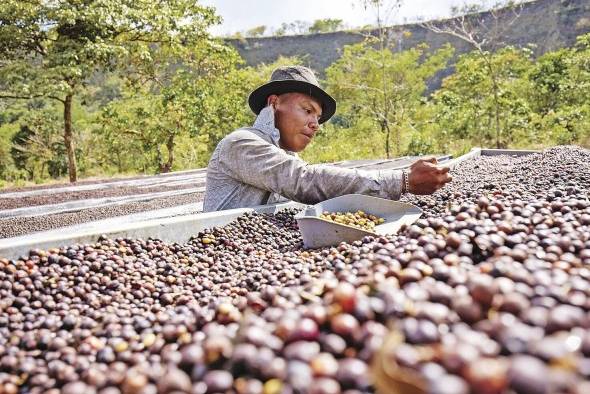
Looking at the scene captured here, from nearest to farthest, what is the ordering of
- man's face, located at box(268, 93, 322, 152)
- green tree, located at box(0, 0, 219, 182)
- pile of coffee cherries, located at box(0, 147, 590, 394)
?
1. pile of coffee cherries, located at box(0, 147, 590, 394)
2. man's face, located at box(268, 93, 322, 152)
3. green tree, located at box(0, 0, 219, 182)

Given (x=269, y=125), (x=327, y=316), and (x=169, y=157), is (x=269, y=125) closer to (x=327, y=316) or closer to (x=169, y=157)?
(x=327, y=316)

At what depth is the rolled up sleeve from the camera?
8.95ft

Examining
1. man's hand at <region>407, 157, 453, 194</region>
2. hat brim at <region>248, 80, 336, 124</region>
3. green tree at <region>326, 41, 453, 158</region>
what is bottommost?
man's hand at <region>407, 157, 453, 194</region>

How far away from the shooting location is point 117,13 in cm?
944

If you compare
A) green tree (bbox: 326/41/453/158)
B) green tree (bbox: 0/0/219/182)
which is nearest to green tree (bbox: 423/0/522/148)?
green tree (bbox: 326/41/453/158)

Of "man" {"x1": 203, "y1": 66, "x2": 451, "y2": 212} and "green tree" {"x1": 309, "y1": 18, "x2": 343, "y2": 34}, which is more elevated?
"green tree" {"x1": 309, "y1": 18, "x2": 343, "y2": 34}

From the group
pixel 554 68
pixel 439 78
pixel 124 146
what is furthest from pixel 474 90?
pixel 439 78

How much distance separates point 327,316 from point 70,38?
416 inches

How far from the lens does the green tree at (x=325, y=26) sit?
4772cm

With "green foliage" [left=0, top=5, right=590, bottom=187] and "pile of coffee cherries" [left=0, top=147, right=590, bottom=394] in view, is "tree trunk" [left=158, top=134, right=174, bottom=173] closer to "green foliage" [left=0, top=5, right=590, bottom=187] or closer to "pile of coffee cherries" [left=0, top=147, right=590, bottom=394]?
"green foliage" [left=0, top=5, right=590, bottom=187]

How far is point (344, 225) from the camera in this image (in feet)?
6.80

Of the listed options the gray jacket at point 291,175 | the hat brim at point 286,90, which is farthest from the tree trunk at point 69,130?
the gray jacket at point 291,175

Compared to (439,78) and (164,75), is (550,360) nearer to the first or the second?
(164,75)

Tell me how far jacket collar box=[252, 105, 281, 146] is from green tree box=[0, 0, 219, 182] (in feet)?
22.3
